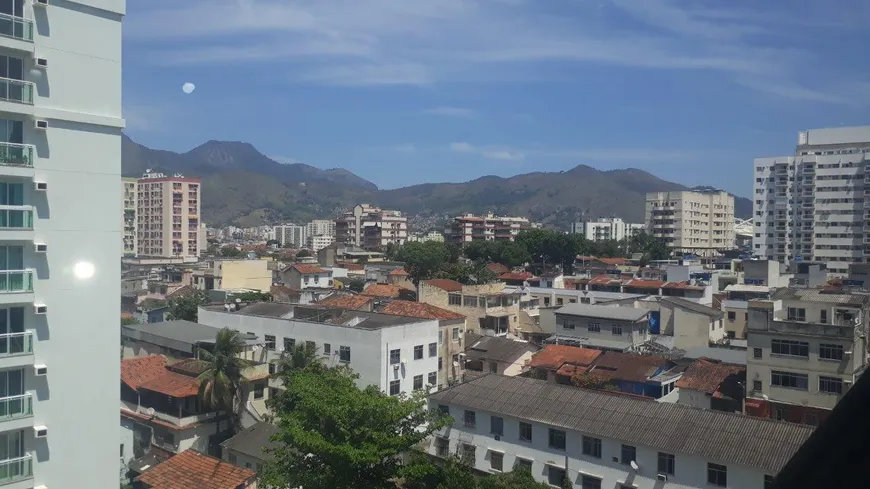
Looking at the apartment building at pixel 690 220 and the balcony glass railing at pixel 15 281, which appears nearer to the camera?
the balcony glass railing at pixel 15 281

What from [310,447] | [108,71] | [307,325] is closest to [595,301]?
[307,325]

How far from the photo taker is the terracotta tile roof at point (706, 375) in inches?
590

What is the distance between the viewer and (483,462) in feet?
40.2

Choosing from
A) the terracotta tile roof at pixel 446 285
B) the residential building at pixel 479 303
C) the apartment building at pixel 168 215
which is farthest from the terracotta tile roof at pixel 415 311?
the apartment building at pixel 168 215

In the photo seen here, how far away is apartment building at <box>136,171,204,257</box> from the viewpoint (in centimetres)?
5344

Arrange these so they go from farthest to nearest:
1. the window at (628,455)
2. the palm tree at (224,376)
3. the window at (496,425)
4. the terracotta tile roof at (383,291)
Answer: the terracotta tile roof at (383,291) < the palm tree at (224,376) < the window at (496,425) < the window at (628,455)

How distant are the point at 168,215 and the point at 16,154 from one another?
1992 inches

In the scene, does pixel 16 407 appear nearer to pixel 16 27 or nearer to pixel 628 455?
pixel 16 27

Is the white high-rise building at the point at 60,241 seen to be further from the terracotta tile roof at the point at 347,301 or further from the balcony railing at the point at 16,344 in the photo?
the terracotta tile roof at the point at 347,301

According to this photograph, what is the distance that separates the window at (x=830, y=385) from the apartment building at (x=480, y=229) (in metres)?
50.5

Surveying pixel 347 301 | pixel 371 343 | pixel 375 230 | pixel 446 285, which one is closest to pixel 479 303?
pixel 446 285

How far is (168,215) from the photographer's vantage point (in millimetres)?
53344

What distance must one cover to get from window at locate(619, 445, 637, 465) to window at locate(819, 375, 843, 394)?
5.77 m

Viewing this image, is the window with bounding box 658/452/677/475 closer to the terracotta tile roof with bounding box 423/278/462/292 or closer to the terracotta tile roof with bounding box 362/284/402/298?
the terracotta tile roof with bounding box 423/278/462/292
